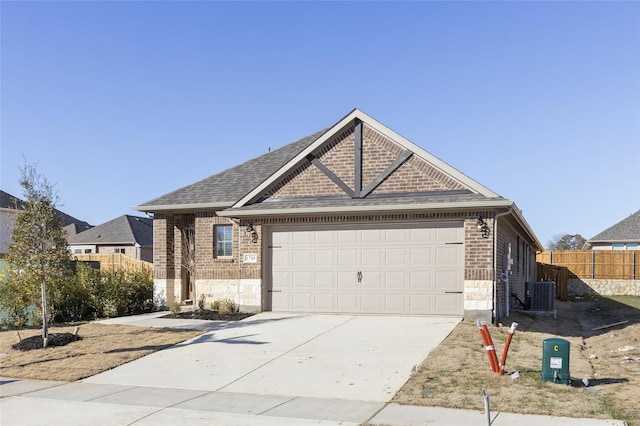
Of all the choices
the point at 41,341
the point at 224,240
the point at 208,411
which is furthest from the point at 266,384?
the point at 224,240

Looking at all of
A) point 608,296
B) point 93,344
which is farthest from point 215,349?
point 608,296

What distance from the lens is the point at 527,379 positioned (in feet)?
→ 31.9

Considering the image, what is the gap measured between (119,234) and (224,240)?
3023 cm

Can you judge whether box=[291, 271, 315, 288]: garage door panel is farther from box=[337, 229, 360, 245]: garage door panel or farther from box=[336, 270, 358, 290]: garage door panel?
box=[337, 229, 360, 245]: garage door panel

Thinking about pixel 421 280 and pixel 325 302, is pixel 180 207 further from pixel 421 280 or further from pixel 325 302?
pixel 421 280

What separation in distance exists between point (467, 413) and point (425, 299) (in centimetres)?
790

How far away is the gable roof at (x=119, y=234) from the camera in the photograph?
4594cm

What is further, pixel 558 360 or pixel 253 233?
pixel 253 233

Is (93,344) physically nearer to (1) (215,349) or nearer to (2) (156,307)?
(1) (215,349)

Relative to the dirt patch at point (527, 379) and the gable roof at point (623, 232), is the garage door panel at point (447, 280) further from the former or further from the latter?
the gable roof at point (623, 232)

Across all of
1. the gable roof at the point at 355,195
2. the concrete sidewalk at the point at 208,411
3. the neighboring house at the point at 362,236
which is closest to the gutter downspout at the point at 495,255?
the neighboring house at the point at 362,236

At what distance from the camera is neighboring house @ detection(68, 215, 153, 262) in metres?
45.8

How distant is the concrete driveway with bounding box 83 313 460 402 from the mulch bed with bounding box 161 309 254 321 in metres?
1.07

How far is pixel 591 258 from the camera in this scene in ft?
116
